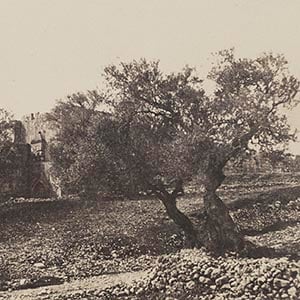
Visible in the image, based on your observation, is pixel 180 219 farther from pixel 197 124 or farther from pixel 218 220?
pixel 197 124

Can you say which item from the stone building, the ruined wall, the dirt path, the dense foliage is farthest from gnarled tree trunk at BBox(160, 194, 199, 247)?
the ruined wall

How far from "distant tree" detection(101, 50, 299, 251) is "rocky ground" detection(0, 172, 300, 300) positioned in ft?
1.04

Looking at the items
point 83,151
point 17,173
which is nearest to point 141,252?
point 83,151

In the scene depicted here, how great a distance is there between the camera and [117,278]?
5.22m

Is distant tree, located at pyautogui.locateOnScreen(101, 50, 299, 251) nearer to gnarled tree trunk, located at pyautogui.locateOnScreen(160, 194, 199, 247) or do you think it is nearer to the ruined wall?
gnarled tree trunk, located at pyautogui.locateOnScreen(160, 194, 199, 247)

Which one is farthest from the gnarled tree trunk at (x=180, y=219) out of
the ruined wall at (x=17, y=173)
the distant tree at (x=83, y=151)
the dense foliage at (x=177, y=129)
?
the ruined wall at (x=17, y=173)

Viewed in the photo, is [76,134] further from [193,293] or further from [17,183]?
[17,183]

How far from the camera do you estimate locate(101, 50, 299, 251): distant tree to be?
538cm

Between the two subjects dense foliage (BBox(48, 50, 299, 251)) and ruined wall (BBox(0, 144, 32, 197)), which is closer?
dense foliage (BBox(48, 50, 299, 251))

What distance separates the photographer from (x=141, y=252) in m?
5.69

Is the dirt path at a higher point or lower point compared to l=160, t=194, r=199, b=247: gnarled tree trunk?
lower

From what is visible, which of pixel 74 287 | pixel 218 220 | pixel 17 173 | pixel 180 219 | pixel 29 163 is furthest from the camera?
pixel 29 163

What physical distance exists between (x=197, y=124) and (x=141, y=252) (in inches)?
54.6

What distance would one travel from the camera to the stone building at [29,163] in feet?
25.3
